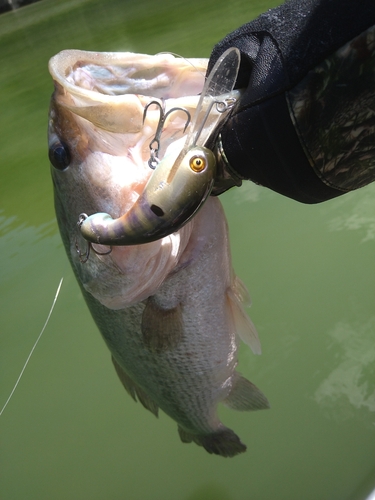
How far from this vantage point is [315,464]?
225 cm

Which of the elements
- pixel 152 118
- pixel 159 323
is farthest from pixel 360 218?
pixel 152 118

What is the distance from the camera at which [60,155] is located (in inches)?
55.7

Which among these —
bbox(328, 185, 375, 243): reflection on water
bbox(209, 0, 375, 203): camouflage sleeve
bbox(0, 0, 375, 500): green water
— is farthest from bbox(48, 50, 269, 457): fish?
bbox(328, 185, 375, 243): reflection on water

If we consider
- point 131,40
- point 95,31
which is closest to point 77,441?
point 131,40

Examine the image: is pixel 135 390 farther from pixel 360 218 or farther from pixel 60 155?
pixel 360 218

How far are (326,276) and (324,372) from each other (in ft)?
1.86

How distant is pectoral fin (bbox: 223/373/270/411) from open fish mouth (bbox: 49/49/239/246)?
1.02 meters

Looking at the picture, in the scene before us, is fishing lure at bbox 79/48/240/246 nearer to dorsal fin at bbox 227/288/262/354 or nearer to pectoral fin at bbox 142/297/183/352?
pectoral fin at bbox 142/297/183/352

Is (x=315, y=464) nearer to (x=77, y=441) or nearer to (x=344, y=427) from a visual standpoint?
(x=344, y=427)

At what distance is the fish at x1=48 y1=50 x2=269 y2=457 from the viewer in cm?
128

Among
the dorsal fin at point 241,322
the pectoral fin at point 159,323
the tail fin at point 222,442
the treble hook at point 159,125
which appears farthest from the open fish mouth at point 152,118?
the tail fin at point 222,442

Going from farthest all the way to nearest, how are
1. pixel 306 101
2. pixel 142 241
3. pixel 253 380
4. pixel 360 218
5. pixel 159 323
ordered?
pixel 360 218
pixel 253 380
pixel 159 323
pixel 142 241
pixel 306 101

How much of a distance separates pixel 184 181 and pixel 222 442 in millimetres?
1493

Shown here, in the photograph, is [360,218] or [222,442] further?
[360,218]
